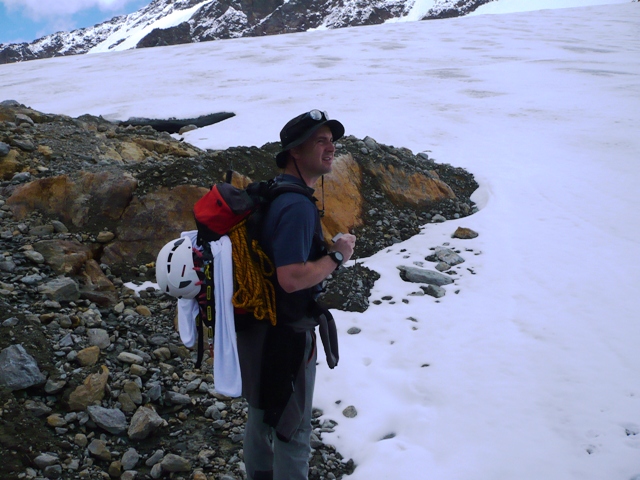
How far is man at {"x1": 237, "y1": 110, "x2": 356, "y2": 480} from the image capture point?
95.3 inches

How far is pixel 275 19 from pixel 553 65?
5312 inches

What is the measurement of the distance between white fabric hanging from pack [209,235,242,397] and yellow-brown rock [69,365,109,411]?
1.59 m

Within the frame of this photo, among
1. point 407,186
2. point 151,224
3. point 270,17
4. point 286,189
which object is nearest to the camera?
point 286,189

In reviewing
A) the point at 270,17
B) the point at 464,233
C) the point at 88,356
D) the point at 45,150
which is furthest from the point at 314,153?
the point at 270,17

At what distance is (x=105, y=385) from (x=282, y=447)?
5.59ft

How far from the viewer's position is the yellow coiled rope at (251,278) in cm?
245

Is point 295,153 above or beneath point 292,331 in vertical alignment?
above

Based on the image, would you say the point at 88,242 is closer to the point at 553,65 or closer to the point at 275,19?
the point at 553,65

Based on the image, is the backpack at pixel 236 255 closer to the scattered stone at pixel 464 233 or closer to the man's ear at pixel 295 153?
the man's ear at pixel 295 153

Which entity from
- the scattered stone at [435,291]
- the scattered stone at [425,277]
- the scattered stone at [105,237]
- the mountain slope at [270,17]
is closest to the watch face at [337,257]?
the scattered stone at [435,291]

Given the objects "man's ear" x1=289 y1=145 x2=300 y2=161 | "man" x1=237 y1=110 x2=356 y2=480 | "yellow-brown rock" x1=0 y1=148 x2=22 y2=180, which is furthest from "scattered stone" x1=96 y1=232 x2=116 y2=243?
"man's ear" x1=289 y1=145 x2=300 y2=161

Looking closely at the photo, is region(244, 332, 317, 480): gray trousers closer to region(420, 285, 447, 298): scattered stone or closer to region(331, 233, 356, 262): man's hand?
region(331, 233, 356, 262): man's hand

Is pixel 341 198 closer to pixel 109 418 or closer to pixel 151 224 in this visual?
pixel 151 224

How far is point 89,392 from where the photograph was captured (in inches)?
139
